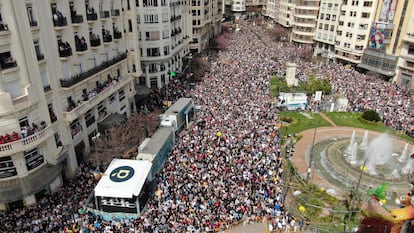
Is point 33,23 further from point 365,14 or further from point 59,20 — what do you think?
point 365,14

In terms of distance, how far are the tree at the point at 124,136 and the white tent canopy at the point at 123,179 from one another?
16.0ft

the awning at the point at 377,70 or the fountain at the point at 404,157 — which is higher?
the awning at the point at 377,70

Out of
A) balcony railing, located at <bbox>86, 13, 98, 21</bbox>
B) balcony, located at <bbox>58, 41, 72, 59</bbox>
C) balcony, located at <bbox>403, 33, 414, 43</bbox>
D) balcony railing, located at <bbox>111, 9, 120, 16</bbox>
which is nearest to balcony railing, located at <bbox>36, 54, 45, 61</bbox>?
balcony, located at <bbox>58, 41, 72, 59</bbox>

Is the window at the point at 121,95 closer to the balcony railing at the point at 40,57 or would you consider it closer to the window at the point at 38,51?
the balcony railing at the point at 40,57

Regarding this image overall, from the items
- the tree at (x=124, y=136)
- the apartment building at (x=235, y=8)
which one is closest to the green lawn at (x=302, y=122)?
the tree at (x=124, y=136)

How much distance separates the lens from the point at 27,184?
2914 cm

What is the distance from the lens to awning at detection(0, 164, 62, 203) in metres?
28.2

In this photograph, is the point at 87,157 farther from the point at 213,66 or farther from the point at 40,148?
the point at 213,66

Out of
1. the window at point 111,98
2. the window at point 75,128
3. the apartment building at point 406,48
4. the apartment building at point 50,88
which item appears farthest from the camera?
the apartment building at point 406,48

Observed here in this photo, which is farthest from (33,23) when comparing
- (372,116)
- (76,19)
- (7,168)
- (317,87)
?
(317,87)

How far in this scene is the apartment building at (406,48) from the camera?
6656 centimetres

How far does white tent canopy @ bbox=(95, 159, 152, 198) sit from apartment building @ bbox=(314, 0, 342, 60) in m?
74.8

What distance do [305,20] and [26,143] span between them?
297ft

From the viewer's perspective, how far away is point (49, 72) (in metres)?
31.3
